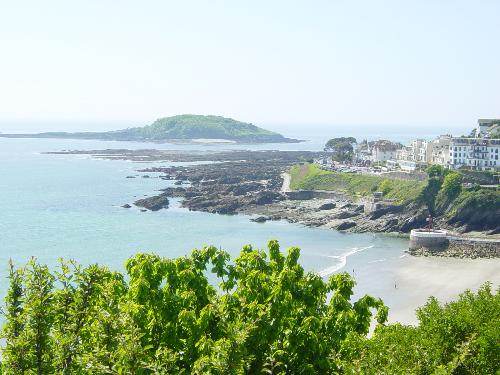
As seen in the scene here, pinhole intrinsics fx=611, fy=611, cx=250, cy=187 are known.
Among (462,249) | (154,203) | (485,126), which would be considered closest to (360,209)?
(462,249)

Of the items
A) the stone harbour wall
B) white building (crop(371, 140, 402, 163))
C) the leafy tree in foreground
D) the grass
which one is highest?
white building (crop(371, 140, 402, 163))

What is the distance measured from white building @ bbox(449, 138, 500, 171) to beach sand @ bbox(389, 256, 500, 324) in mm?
38829

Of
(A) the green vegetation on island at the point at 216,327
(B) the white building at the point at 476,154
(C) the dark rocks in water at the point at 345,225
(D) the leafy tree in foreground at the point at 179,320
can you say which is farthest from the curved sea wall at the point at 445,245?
(D) the leafy tree in foreground at the point at 179,320

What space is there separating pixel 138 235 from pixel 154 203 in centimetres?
1883

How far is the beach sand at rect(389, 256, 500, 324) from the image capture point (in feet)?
137

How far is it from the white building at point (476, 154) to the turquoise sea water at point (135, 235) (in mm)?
30935

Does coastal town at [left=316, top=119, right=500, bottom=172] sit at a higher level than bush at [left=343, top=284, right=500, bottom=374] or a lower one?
higher

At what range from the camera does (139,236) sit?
6384 cm

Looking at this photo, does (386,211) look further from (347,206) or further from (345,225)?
(347,206)

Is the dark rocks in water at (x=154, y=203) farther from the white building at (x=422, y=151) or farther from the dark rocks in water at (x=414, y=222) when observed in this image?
the white building at (x=422, y=151)

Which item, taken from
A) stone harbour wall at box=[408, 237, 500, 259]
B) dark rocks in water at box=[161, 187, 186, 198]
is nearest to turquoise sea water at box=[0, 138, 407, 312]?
stone harbour wall at box=[408, 237, 500, 259]

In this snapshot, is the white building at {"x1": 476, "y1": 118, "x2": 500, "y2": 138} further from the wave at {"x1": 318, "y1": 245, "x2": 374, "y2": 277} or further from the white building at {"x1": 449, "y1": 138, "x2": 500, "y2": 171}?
the wave at {"x1": 318, "y1": 245, "x2": 374, "y2": 277}

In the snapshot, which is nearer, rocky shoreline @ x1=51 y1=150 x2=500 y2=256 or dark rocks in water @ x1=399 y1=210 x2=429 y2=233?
dark rocks in water @ x1=399 y1=210 x2=429 y2=233

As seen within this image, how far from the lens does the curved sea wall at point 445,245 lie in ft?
190
